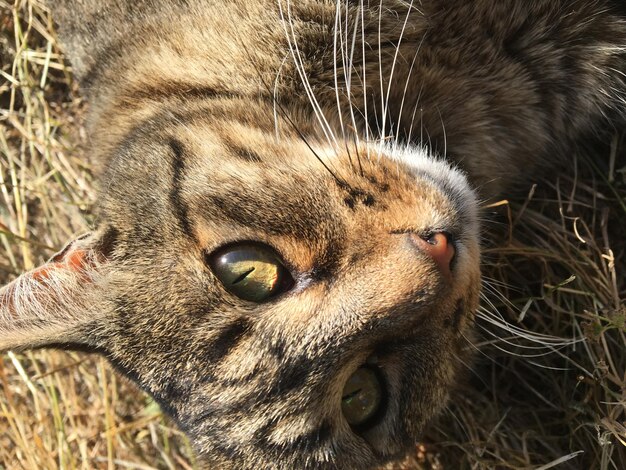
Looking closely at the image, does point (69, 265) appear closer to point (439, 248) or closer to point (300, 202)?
point (300, 202)

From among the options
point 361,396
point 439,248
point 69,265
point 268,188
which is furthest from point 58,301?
point 439,248

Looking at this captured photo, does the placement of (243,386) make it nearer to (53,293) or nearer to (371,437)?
(371,437)

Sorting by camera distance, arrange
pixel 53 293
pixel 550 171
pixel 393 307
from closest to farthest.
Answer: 1. pixel 393 307
2. pixel 53 293
3. pixel 550 171

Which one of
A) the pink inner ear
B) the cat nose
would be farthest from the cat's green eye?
the pink inner ear

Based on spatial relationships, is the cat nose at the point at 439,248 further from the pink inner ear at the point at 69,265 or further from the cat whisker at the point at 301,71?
the pink inner ear at the point at 69,265

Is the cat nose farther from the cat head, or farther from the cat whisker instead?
the cat whisker

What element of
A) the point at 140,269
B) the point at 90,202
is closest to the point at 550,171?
the point at 140,269
